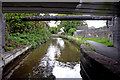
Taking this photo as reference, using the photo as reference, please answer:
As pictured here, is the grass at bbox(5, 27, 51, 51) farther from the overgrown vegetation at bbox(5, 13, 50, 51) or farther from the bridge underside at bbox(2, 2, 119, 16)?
the bridge underside at bbox(2, 2, 119, 16)

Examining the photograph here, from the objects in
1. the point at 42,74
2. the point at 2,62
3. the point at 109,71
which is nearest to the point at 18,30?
the point at 2,62

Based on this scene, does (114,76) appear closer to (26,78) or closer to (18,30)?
(26,78)

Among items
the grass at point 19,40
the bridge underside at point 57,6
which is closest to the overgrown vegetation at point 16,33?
the grass at point 19,40

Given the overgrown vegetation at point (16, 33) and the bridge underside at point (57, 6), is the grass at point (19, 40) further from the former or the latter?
the bridge underside at point (57, 6)

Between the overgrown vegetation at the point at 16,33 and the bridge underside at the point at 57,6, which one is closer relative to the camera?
the bridge underside at the point at 57,6

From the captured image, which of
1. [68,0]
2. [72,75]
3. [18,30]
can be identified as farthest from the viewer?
[18,30]

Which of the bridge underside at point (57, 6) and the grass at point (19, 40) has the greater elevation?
the bridge underside at point (57, 6)

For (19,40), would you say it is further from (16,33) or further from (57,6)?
(57,6)

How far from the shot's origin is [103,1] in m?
3.37

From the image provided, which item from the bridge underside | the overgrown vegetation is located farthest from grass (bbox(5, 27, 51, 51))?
the bridge underside

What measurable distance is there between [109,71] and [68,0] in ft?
7.61

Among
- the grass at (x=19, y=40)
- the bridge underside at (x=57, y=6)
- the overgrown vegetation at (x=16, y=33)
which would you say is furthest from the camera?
the overgrown vegetation at (x=16, y=33)

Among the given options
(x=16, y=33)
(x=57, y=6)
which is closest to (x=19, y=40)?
(x=16, y=33)

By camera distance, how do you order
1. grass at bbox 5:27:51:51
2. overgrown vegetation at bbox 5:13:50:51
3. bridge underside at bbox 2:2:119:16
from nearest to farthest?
bridge underside at bbox 2:2:119:16, grass at bbox 5:27:51:51, overgrown vegetation at bbox 5:13:50:51
